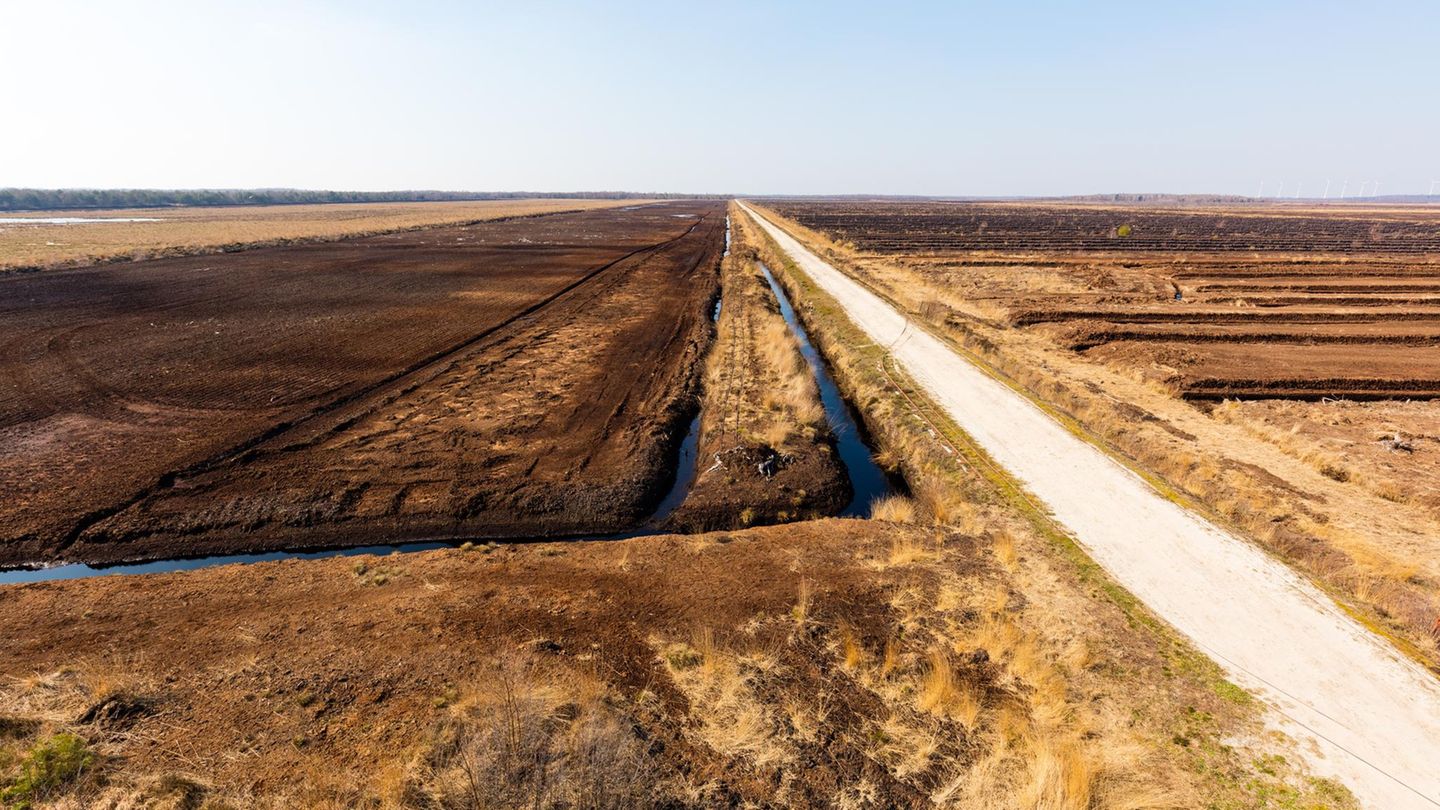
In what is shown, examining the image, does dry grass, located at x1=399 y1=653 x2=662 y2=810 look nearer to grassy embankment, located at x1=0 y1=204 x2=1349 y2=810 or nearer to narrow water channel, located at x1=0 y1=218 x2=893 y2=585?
grassy embankment, located at x1=0 y1=204 x2=1349 y2=810

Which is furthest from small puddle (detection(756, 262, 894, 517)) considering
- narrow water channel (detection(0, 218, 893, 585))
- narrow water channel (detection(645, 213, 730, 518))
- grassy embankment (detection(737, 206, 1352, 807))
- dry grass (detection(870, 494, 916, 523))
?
narrow water channel (detection(645, 213, 730, 518))

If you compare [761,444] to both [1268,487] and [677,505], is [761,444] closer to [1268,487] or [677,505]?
[677,505]

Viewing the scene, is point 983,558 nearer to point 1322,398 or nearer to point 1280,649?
point 1280,649

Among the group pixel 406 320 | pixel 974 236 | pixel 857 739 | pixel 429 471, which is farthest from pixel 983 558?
pixel 974 236

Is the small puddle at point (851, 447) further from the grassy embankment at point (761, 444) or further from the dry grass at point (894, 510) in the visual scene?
the grassy embankment at point (761, 444)

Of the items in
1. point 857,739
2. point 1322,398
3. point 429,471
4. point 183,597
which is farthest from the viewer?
point 1322,398

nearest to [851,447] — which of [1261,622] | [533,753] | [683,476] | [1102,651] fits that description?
[683,476]
